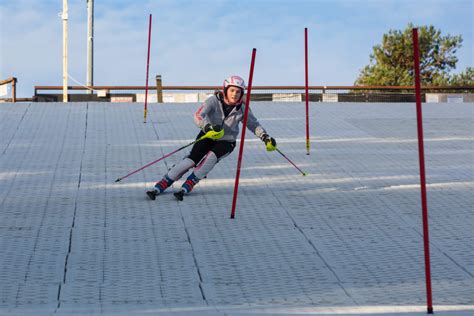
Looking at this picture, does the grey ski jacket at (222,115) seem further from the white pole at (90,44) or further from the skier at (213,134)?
the white pole at (90,44)

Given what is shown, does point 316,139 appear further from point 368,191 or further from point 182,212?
point 182,212

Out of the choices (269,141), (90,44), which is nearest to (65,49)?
(90,44)

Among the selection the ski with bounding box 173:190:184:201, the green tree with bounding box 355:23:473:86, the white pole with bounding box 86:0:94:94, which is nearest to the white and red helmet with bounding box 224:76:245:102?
the ski with bounding box 173:190:184:201

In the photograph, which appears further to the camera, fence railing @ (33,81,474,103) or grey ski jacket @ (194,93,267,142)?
fence railing @ (33,81,474,103)

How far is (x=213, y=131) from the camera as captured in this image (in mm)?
11062

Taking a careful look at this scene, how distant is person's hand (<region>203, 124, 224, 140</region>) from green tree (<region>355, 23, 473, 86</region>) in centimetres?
4677

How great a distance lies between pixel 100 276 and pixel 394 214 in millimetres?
3752

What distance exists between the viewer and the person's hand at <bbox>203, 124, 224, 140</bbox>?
11016 mm

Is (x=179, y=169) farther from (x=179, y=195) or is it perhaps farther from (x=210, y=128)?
(x=210, y=128)

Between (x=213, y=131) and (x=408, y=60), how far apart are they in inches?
1969

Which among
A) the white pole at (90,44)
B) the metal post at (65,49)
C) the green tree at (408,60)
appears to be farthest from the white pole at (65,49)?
A: the green tree at (408,60)

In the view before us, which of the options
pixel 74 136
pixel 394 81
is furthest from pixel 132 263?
pixel 394 81

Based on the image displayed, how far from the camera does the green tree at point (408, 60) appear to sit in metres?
58.2

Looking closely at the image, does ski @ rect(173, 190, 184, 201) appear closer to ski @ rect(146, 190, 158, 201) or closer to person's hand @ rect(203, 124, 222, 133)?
ski @ rect(146, 190, 158, 201)
